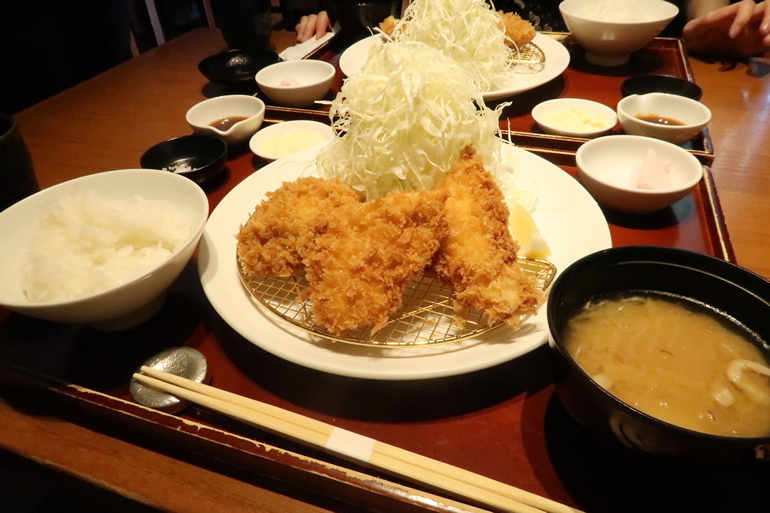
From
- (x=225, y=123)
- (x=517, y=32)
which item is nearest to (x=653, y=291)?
(x=225, y=123)

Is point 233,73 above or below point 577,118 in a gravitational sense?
above

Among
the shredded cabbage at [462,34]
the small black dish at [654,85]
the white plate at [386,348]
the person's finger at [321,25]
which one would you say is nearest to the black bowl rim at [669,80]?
the small black dish at [654,85]

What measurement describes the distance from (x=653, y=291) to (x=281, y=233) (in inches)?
51.4

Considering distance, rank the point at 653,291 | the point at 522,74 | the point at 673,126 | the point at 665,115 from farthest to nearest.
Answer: the point at 522,74 < the point at 665,115 < the point at 673,126 < the point at 653,291

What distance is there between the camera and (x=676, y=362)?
115 centimetres

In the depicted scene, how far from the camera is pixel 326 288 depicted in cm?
156

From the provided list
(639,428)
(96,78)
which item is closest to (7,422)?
(639,428)

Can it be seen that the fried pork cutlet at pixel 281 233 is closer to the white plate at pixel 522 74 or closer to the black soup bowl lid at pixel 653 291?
the black soup bowl lid at pixel 653 291

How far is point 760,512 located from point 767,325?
47cm

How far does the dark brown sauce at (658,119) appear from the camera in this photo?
108 inches

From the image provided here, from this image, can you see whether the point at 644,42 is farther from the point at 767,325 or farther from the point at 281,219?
the point at 281,219

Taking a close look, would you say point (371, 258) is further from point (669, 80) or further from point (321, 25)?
point (321, 25)

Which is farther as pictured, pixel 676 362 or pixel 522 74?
pixel 522 74

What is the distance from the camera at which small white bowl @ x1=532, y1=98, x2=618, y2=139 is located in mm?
2723
